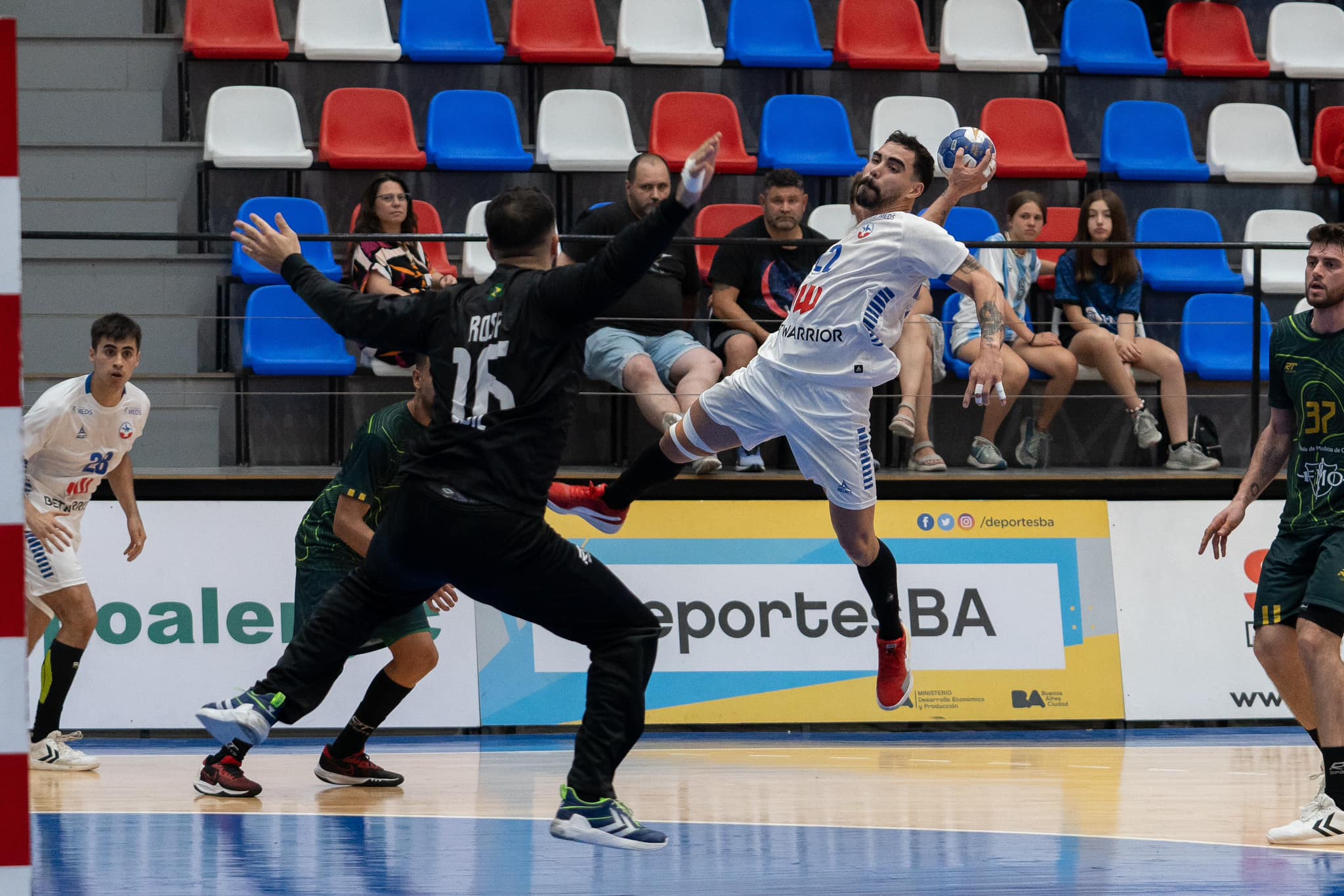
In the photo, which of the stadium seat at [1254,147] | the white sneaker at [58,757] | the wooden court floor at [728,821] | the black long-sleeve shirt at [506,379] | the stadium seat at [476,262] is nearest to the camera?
the black long-sleeve shirt at [506,379]

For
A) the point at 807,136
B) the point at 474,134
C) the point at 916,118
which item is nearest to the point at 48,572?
the point at 474,134

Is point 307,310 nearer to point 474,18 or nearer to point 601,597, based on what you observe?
point 474,18

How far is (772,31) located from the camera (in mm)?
11516

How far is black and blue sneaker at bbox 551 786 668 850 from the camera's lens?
175 inches

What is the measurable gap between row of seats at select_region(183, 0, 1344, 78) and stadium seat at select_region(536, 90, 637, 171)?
0.41 m

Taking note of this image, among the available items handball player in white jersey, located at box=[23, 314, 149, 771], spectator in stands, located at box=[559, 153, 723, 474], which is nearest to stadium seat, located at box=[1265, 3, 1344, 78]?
spectator in stands, located at box=[559, 153, 723, 474]

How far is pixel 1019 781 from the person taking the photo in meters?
6.61

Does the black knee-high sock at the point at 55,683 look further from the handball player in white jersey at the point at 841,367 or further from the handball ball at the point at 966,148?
the handball ball at the point at 966,148

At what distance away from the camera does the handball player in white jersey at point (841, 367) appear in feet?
19.0

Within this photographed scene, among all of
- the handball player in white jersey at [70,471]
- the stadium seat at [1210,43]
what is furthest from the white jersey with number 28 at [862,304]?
the stadium seat at [1210,43]

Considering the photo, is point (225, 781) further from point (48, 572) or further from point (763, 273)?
point (763, 273)

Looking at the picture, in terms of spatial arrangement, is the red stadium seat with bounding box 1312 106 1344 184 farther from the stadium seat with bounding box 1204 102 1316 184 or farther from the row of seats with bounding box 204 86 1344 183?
the stadium seat with bounding box 1204 102 1316 184

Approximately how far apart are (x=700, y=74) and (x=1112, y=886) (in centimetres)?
818

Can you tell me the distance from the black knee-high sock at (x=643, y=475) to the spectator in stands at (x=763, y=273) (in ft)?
9.15
